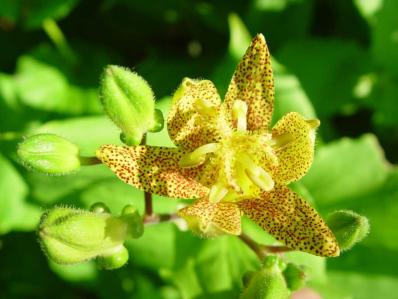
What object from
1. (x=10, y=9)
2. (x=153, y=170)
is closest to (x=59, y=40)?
(x=10, y=9)

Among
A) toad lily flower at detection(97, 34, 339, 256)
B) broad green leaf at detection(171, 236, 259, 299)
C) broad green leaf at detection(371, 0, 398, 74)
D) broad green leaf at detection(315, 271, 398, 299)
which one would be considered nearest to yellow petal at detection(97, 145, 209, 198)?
toad lily flower at detection(97, 34, 339, 256)

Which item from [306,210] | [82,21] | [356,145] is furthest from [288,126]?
[82,21]

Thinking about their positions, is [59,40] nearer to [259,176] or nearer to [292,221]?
[259,176]

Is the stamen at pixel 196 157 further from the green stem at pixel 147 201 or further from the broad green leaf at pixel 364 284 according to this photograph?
the broad green leaf at pixel 364 284

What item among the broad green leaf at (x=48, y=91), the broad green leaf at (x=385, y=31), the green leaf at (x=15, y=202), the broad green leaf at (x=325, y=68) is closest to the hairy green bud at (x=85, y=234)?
the green leaf at (x=15, y=202)

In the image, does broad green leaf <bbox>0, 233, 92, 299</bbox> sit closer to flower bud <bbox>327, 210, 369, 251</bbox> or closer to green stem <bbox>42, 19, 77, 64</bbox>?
green stem <bbox>42, 19, 77, 64</bbox>

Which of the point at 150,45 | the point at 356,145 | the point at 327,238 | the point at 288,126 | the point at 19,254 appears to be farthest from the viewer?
the point at 150,45

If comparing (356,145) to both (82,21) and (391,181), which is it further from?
(82,21)
